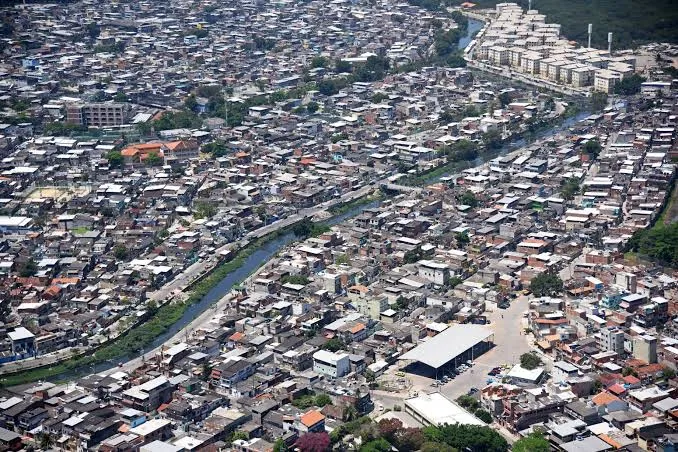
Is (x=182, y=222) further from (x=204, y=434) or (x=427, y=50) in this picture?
(x=427, y=50)

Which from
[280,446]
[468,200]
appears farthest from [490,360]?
[468,200]

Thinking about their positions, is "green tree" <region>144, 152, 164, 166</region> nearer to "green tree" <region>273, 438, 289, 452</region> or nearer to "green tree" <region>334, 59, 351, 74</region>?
"green tree" <region>334, 59, 351, 74</region>

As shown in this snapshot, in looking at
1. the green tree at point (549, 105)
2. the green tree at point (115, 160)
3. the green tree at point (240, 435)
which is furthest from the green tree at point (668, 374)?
the green tree at point (549, 105)

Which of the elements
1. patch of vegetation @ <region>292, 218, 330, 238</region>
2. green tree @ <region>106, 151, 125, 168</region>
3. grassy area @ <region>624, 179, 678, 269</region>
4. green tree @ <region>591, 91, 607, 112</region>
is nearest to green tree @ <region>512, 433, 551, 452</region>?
grassy area @ <region>624, 179, 678, 269</region>

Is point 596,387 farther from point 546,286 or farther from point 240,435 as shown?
point 240,435

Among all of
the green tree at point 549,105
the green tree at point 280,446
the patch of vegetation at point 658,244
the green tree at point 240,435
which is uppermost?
the green tree at point 280,446

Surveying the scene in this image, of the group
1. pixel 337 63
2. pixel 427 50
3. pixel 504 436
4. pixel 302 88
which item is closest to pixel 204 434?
pixel 504 436

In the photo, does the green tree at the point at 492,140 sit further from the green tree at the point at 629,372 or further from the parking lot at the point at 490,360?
the green tree at the point at 629,372
